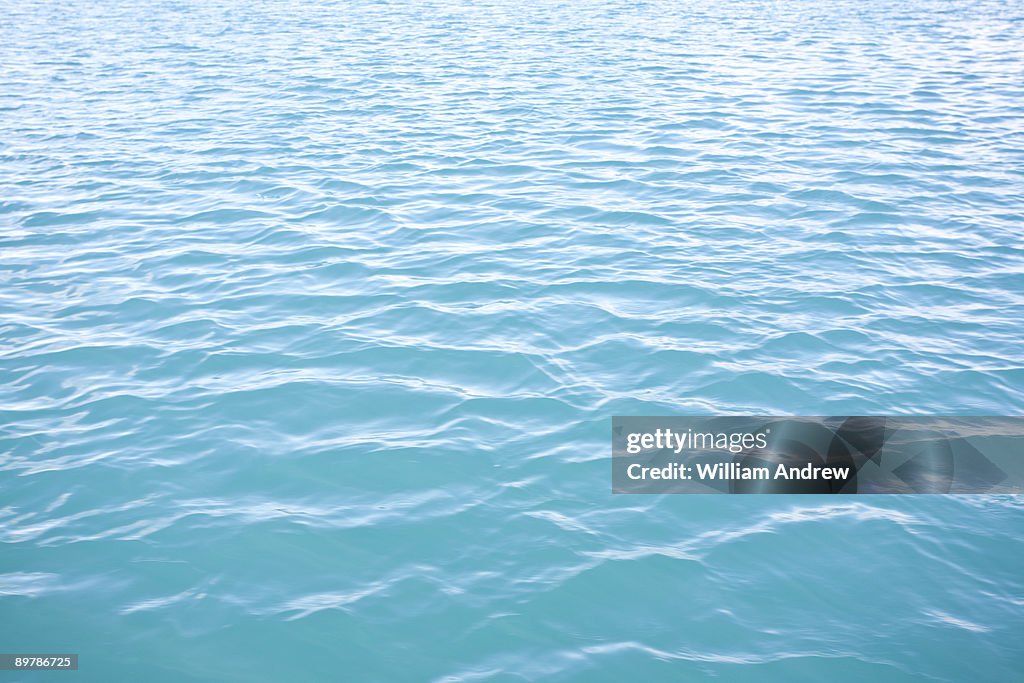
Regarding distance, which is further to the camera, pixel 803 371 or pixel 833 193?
pixel 833 193

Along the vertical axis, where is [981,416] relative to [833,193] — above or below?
below

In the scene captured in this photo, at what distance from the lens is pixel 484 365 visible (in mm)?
9648

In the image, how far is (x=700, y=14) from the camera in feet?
99.3

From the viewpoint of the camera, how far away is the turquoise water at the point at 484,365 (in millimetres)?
6406

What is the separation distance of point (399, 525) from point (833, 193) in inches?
394

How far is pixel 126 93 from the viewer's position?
2016 cm

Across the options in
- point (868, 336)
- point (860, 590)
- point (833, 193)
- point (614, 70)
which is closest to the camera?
point (860, 590)

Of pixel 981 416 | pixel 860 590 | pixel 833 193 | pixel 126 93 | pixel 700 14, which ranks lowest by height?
pixel 860 590

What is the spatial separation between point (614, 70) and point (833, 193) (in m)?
Answer: 9.71

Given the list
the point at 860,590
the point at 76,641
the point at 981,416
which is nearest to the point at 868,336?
the point at 981,416

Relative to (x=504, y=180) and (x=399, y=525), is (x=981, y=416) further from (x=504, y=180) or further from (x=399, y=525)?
(x=504, y=180)

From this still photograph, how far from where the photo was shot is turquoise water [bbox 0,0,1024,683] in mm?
6406

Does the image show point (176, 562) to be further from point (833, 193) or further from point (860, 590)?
point (833, 193)

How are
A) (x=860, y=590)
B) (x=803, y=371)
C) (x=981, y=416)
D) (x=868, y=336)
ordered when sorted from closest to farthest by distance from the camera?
1. (x=860, y=590)
2. (x=981, y=416)
3. (x=803, y=371)
4. (x=868, y=336)
